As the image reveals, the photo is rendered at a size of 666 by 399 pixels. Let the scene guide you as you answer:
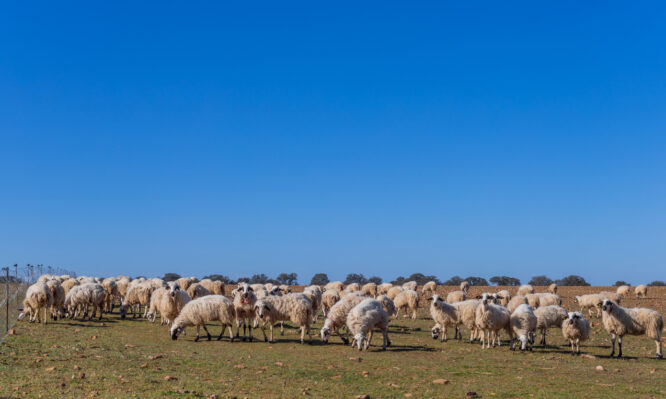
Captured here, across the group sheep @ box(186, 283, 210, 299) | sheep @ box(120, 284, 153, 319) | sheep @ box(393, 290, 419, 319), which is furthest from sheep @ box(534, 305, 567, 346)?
sheep @ box(120, 284, 153, 319)

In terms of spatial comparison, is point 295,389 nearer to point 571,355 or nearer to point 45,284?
point 571,355

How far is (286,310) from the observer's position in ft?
68.8

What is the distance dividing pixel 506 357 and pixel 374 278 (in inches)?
2572

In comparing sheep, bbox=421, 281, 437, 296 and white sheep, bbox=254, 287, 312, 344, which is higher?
sheep, bbox=421, 281, 437, 296

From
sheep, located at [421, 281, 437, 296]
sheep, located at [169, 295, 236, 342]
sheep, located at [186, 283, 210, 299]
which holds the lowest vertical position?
sheep, located at [169, 295, 236, 342]

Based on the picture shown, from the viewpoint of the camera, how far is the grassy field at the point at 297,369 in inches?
A: 466

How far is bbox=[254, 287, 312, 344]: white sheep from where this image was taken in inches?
816

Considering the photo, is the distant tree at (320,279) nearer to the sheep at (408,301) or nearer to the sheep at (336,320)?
the sheep at (408,301)

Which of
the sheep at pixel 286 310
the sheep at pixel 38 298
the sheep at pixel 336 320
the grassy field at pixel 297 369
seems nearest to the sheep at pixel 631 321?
the grassy field at pixel 297 369

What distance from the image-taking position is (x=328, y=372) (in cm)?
1425

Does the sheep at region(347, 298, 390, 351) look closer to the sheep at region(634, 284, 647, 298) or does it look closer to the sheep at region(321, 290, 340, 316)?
the sheep at region(321, 290, 340, 316)

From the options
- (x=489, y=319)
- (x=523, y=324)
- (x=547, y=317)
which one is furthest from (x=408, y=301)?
(x=523, y=324)

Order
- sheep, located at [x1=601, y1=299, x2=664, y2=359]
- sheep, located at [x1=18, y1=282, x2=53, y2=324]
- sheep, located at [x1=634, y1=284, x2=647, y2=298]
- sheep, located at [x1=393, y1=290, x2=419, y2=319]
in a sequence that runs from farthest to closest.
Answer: sheep, located at [x1=634, y1=284, x2=647, y2=298] → sheep, located at [x1=393, y1=290, x2=419, y2=319] → sheep, located at [x1=18, y1=282, x2=53, y2=324] → sheep, located at [x1=601, y1=299, x2=664, y2=359]

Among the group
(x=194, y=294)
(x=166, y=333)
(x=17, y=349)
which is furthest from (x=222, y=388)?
(x=194, y=294)
